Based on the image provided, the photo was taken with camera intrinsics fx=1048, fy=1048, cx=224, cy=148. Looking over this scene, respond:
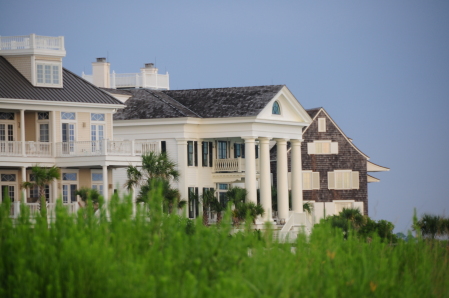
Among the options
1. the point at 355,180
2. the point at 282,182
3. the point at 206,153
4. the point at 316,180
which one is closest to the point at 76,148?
the point at 206,153

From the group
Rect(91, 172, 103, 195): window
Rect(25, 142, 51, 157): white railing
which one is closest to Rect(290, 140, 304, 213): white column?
Rect(91, 172, 103, 195): window

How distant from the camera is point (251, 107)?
62344 millimetres

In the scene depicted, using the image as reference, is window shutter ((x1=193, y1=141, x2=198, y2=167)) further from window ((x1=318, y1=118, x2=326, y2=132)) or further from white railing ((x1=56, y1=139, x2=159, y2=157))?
window ((x1=318, y1=118, x2=326, y2=132))

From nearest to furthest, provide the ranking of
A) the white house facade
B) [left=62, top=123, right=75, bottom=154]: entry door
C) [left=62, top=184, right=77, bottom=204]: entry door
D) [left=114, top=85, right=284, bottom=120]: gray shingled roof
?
1. [left=62, top=123, right=75, bottom=154]: entry door
2. [left=62, top=184, right=77, bottom=204]: entry door
3. the white house facade
4. [left=114, top=85, right=284, bottom=120]: gray shingled roof

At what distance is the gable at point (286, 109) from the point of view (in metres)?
62.8

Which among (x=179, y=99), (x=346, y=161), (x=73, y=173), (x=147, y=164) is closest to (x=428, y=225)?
(x=147, y=164)

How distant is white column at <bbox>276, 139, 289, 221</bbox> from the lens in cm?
6455

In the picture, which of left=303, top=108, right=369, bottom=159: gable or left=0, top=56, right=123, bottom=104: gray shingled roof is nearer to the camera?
left=0, top=56, right=123, bottom=104: gray shingled roof

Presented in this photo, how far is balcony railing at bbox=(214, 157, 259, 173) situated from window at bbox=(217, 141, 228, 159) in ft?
2.86

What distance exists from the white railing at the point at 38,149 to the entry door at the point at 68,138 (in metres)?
0.81

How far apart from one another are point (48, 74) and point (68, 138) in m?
3.61

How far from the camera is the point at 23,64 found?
54.1m

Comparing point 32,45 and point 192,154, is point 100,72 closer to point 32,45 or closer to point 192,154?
point 192,154

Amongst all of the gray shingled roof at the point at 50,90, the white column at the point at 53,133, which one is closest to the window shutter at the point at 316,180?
the gray shingled roof at the point at 50,90
